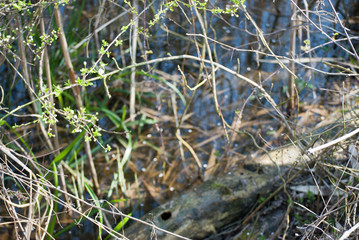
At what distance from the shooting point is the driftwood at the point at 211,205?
107 inches

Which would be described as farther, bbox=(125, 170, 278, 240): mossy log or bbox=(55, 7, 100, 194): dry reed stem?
bbox=(125, 170, 278, 240): mossy log

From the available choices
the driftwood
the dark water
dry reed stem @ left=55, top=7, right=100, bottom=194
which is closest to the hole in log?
the driftwood

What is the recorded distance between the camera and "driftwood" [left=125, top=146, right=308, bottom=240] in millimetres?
2717

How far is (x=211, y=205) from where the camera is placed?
2.83m

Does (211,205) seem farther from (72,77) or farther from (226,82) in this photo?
(226,82)

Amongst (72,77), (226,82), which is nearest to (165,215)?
(72,77)

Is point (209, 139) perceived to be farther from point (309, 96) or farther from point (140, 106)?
point (309, 96)

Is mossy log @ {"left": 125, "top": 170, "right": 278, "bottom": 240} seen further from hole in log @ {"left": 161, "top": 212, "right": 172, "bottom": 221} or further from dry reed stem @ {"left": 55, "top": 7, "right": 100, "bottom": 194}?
dry reed stem @ {"left": 55, "top": 7, "right": 100, "bottom": 194}

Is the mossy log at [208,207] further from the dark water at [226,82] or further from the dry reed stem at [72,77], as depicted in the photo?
the dry reed stem at [72,77]

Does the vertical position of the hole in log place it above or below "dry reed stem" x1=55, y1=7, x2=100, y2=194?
below

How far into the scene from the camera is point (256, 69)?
4172 mm

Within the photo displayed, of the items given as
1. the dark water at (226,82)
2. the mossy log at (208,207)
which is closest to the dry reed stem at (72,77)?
the dark water at (226,82)

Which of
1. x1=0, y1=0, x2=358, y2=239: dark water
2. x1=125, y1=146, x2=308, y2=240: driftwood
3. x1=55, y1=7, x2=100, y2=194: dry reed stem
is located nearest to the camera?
x1=55, y1=7, x2=100, y2=194: dry reed stem

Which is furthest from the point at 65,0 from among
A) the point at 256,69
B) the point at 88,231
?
the point at 256,69
